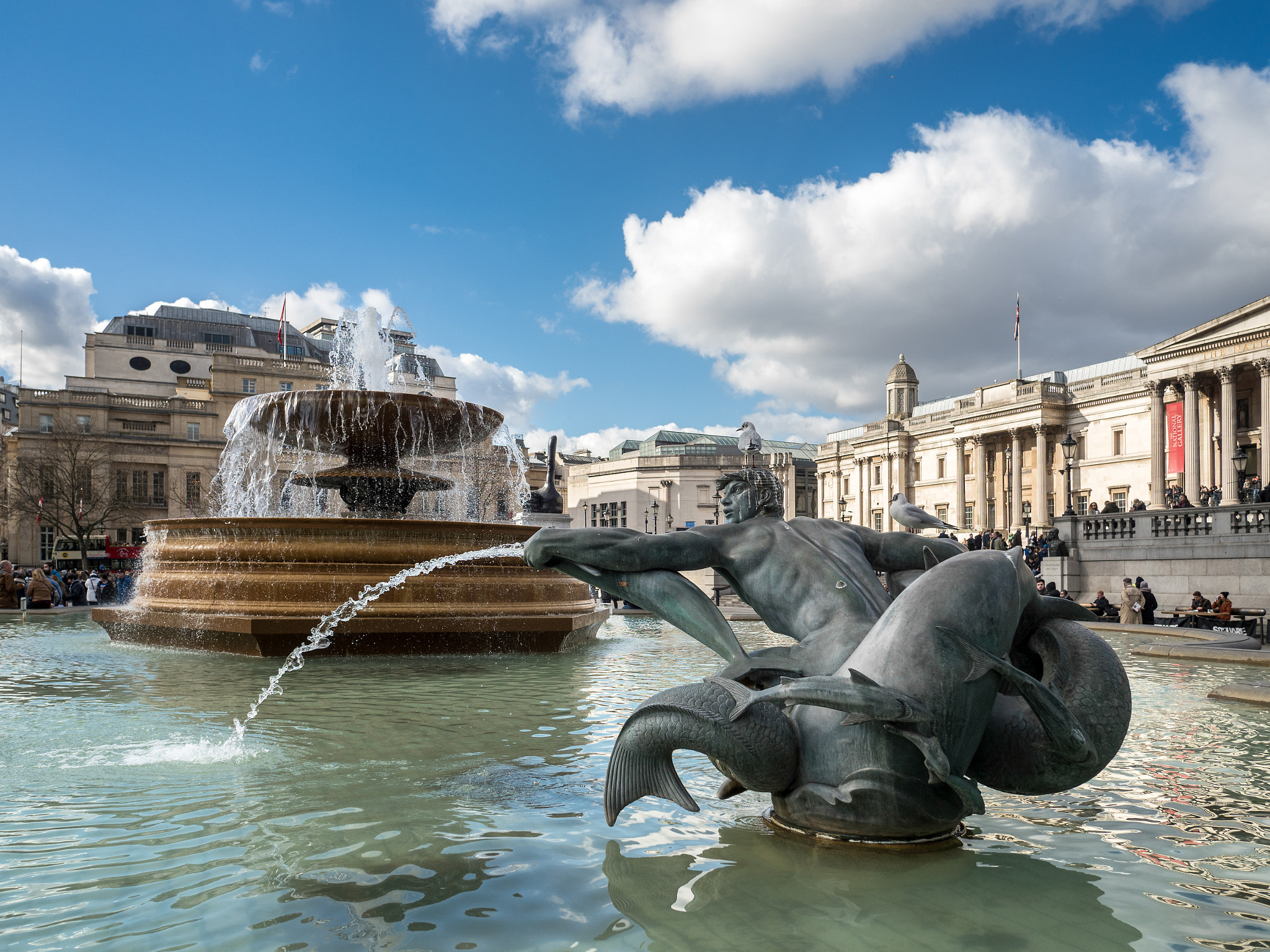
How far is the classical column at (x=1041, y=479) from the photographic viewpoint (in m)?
63.2

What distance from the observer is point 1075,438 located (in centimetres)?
5953

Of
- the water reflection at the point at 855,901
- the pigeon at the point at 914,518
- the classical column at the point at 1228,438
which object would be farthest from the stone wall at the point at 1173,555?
the water reflection at the point at 855,901

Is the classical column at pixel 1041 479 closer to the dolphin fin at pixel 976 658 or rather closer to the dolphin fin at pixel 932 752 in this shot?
the dolphin fin at pixel 976 658

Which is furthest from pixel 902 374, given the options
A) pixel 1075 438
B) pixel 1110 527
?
pixel 1110 527

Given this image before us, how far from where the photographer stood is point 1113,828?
4.02 m

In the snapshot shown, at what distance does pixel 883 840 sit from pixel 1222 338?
49.3 metres

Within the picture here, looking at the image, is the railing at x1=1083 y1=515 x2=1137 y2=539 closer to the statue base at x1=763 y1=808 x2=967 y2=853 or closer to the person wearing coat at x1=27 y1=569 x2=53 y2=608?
the statue base at x1=763 y1=808 x2=967 y2=853

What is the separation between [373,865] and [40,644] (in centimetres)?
1130

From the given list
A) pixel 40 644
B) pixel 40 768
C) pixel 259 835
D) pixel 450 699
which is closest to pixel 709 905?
pixel 259 835

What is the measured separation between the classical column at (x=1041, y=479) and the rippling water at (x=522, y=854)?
61.7 m

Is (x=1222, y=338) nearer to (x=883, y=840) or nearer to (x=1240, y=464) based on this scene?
(x=1240, y=464)

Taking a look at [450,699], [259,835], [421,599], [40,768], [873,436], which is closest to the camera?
[259,835]

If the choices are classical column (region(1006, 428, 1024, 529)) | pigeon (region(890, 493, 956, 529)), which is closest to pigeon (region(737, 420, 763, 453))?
pigeon (region(890, 493, 956, 529))

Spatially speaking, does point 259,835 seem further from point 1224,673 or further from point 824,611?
point 1224,673
